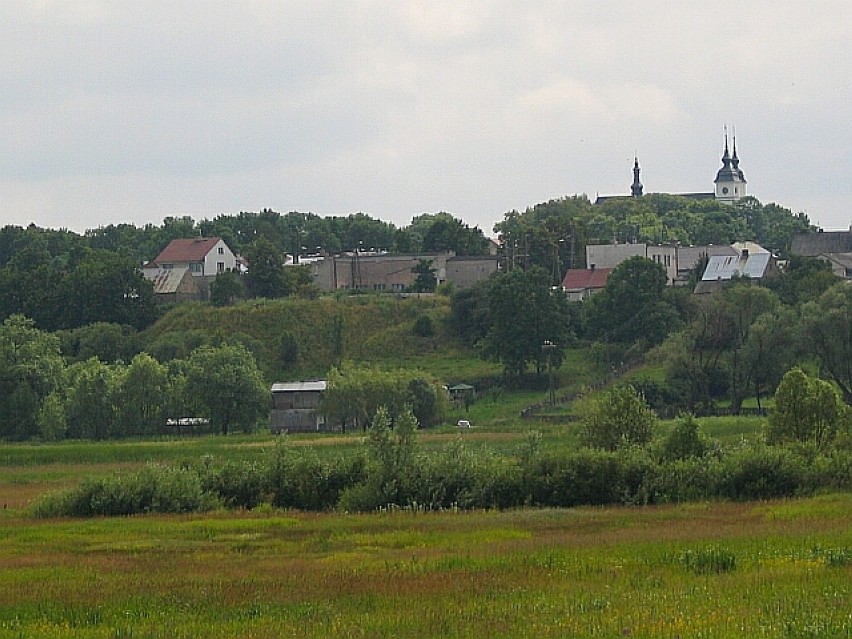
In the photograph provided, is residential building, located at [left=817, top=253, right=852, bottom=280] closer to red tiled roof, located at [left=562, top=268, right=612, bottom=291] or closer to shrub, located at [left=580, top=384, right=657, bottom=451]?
red tiled roof, located at [left=562, top=268, right=612, bottom=291]

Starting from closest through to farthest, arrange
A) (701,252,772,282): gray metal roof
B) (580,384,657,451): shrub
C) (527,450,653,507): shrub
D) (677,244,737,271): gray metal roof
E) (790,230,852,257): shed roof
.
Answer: (527,450,653,507): shrub → (580,384,657,451): shrub → (701,252,772,282): gray metal roof → (677,244,737,271): gray metal roof → (790,230,852,257): shed roof

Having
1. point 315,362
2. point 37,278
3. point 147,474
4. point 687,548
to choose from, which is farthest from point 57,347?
point 687,548

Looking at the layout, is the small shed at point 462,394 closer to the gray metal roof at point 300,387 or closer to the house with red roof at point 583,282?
the gray metal roof at point 300,387

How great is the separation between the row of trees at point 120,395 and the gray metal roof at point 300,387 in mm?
5339

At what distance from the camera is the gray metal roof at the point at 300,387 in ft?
352

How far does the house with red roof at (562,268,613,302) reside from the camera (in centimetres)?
13912

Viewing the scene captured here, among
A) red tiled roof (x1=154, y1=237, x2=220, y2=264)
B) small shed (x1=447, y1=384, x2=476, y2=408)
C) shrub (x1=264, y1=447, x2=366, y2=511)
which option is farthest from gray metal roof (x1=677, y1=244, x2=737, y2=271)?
shrub (x1=264, y1=447, x2=366, y2=511)

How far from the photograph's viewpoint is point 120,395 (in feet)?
318

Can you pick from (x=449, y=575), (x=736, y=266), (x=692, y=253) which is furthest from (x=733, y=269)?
(x=449, y=575)

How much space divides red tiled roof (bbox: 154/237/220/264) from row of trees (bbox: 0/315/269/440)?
5418cm

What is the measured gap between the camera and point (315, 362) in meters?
122

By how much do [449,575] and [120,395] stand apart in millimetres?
70565

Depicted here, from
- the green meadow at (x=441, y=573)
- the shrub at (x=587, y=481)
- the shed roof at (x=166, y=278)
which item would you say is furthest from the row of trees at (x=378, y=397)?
the shrub at (x=587, y=481)

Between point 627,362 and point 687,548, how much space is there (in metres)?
81.5
